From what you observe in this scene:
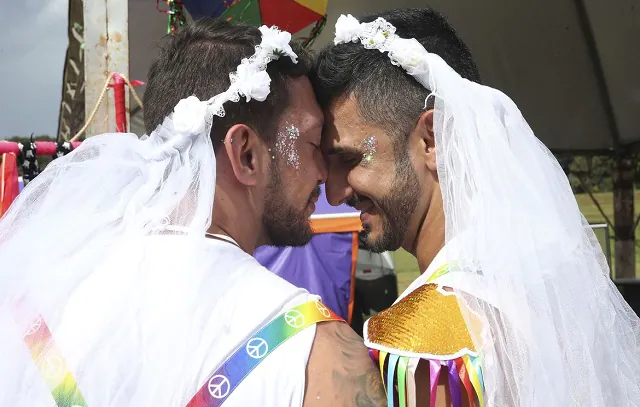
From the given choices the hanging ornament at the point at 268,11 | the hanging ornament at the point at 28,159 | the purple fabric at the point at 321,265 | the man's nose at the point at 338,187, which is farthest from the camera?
the purple fabric at the point at 321,265

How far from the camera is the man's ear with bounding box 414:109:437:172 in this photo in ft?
5.57

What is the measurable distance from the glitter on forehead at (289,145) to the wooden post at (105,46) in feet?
4.78

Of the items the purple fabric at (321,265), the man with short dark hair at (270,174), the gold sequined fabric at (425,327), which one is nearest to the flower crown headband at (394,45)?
the man with short dark hair at (270,174)

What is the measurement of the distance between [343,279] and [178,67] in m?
2.61

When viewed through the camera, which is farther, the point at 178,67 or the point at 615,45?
the point at 615,45

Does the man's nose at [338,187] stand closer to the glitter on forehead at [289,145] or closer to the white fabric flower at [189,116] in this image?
the glitter on forehead at [289,145]

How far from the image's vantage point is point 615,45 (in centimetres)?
614

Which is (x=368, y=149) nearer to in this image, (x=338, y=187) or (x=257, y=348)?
(x=338, y=187)

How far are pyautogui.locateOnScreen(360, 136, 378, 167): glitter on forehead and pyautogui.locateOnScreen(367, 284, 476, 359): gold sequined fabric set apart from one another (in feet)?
1.60

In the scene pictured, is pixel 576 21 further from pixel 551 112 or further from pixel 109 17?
pixel 109 17

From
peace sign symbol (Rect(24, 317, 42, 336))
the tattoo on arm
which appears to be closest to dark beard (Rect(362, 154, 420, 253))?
the tattoo on arm

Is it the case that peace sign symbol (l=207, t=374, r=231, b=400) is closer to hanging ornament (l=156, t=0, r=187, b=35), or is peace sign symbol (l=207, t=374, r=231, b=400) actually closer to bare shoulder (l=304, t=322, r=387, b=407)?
bare shoulder (l=304, t=322, r=387, b=407)

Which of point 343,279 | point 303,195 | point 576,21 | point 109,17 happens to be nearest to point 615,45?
point 576,21

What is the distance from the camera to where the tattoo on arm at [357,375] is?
1265mm
